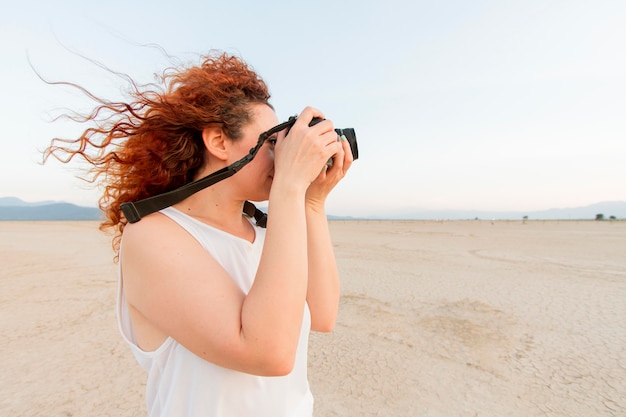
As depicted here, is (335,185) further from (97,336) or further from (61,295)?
(61,295)

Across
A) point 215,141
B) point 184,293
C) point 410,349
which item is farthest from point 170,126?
point 410,349

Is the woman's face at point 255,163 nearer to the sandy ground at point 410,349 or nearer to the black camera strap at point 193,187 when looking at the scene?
the black camera strap at point 193,187

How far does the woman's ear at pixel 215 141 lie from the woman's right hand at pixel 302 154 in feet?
0.78

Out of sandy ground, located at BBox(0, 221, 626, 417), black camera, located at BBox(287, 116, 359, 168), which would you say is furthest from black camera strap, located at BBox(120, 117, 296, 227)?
sandy ground, located at BBox(0, 221, 626, 417)

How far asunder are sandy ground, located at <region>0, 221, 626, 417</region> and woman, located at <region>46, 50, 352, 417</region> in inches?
96.1

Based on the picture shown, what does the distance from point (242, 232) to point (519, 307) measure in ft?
20.1

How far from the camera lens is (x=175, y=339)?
0.90 m

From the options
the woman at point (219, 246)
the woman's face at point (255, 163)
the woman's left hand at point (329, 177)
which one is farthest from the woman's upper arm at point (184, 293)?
the woman's left hand at point (329, 177)

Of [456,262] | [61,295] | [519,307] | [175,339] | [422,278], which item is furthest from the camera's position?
[456,262]

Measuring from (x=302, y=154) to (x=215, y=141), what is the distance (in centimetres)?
37

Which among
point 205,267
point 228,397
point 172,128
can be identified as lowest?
point 228,397

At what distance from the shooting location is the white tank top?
0.95m

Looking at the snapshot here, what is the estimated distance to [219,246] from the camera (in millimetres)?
1098

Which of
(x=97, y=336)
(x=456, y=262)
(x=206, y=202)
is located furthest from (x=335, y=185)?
(x=456, y=262)
